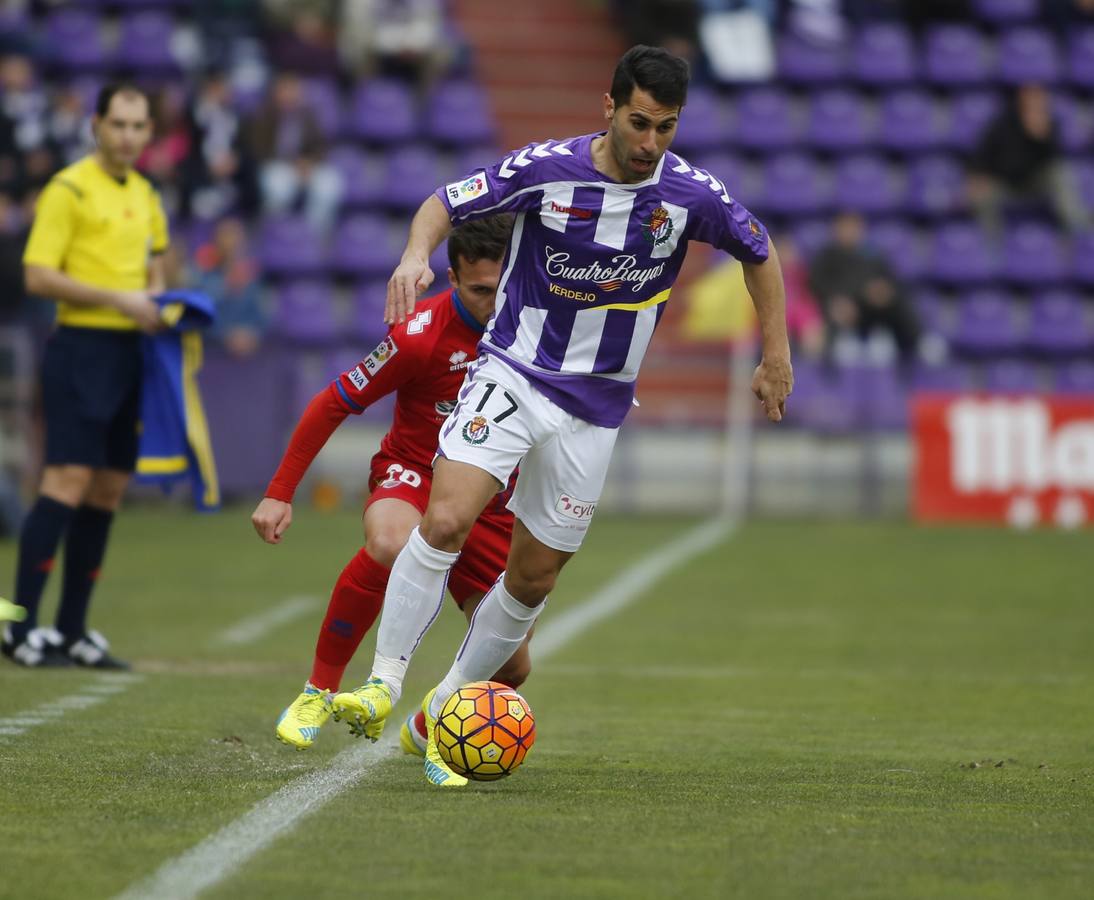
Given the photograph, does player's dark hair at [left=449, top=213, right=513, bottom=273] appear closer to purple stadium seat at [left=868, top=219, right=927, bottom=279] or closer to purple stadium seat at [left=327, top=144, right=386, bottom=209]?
purple stadium seat at [left=868, top=219, right=927, bottom=279]

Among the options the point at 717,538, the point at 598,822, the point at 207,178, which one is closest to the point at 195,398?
the point at 598,822

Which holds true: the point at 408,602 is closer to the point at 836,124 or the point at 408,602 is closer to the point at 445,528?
the point at 445,528

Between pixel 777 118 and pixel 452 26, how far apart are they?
4.33m

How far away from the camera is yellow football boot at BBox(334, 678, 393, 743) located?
5.34m

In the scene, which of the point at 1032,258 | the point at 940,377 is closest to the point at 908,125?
the point at 1032,258

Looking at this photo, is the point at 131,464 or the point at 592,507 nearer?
the point at 592,507

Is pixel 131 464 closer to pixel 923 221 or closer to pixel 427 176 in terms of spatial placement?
pixel 427 176

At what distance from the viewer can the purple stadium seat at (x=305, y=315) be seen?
1806 cm

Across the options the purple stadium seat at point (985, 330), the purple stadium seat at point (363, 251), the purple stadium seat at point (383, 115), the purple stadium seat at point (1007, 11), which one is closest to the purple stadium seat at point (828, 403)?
the purple stadium seat at point (985, 330)

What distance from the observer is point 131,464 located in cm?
824

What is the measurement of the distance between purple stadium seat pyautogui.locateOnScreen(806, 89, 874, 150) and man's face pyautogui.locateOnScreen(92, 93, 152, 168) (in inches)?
500

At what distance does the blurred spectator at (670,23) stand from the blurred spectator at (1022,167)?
10.3ft

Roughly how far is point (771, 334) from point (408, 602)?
1371 millimetres

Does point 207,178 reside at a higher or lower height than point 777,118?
lower
